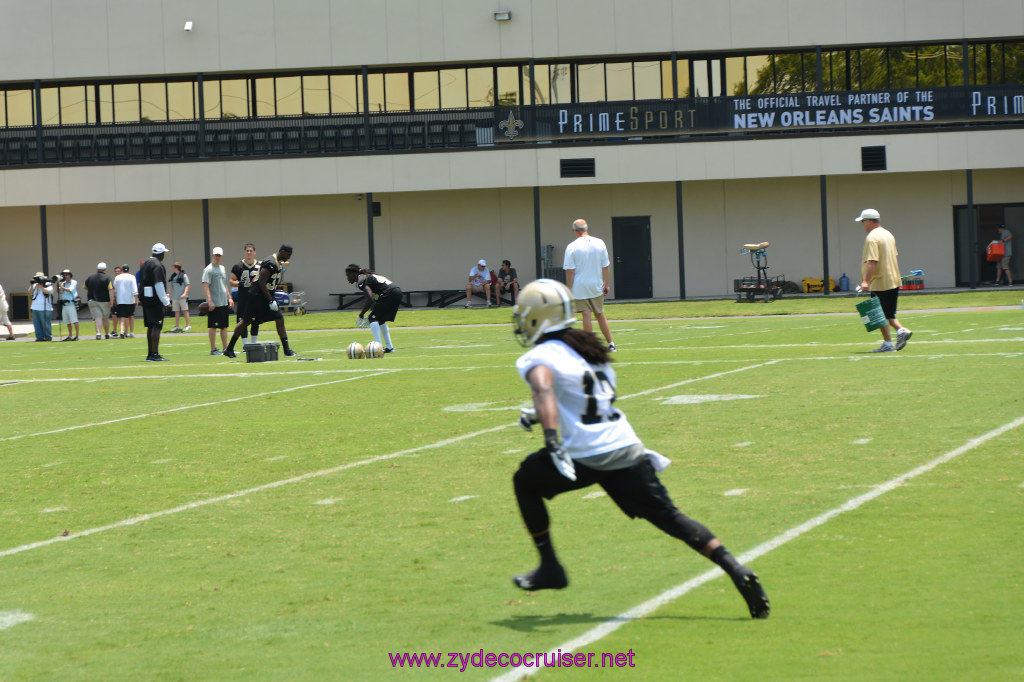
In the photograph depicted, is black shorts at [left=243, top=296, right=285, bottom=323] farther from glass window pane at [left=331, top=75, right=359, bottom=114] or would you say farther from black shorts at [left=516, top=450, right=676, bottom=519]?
glass window pane at [left=331, top=75, right=359, bottom=114]

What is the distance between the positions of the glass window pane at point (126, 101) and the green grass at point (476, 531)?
29841 millimetres

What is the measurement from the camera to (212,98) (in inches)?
1738

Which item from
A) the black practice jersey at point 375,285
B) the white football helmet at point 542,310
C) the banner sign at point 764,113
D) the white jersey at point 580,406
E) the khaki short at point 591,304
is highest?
the banner sign at point 764,113

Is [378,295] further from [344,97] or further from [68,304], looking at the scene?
[344,97]

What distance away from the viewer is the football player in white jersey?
224 inches

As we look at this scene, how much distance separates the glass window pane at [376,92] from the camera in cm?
4375

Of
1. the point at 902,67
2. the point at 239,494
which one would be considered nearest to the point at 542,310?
the point at 239,494

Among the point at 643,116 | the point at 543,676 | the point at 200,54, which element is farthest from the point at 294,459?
the point at 200,54

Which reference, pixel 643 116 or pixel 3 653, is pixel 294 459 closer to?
pixel 3 653

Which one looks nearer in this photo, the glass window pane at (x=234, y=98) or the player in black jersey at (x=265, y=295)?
the player in black jersey at (x=265, y=295)

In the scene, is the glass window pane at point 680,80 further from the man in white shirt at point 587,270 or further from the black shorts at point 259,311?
the man in white shirt at point 587,270

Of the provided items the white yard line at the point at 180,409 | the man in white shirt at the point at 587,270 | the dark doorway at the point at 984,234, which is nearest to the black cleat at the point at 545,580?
the white yard line at the point at 180,409

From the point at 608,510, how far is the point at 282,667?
11.5 feet

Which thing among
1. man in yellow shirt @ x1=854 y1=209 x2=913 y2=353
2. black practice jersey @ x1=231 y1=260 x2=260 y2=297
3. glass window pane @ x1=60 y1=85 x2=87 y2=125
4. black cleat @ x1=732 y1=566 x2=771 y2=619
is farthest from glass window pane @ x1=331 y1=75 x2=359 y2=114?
black cleat @ x1=732 y1=566 x2=771 y2=619
